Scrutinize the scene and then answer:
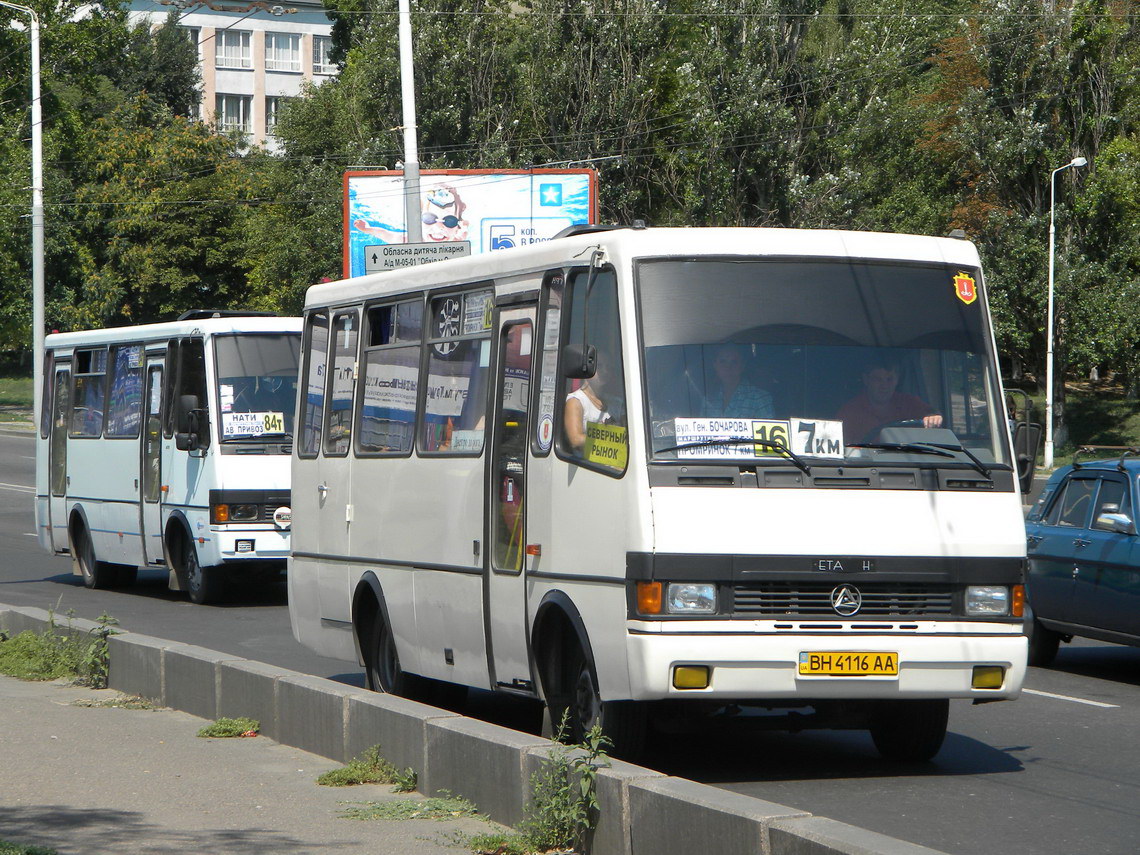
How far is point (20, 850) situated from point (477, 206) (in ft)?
91.5

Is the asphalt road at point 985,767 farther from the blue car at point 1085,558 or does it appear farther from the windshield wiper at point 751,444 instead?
the windshield wiper at point 751,444

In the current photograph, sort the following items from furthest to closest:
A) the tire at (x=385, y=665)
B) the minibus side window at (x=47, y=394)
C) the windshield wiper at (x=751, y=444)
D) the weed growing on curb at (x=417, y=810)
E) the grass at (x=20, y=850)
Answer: the minibus side window at (x=47, y=394)
the tire at (x=385, y=665)
the windshield wiper at (x=751, y=444)
the weed growing on curb at (x=417, y=810)
the grass at (x=20, y=850)

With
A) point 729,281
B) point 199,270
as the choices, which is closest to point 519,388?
point 729,281

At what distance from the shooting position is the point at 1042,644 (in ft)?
42.5

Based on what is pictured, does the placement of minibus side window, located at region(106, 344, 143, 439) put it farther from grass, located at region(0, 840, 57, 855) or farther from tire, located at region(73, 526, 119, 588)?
grass, located at region(0, 840, 57, 855)

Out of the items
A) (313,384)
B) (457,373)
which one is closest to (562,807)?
(457,373)

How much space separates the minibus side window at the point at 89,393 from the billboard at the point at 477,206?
12050 millimetres

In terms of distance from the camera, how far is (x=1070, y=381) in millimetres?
54656

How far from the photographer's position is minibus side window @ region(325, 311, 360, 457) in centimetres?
1098

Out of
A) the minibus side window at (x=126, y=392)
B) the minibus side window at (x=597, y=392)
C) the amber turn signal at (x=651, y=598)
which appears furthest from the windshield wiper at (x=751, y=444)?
the minibus side window at (x=126, y=392)

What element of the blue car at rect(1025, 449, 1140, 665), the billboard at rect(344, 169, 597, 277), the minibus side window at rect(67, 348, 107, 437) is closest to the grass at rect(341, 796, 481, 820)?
the blue car at rect(1025, 449, 1140, 665)

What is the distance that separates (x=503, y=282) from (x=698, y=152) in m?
35.8

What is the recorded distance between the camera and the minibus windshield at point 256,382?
57.9 ft

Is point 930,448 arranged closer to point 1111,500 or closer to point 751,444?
point 751,444
